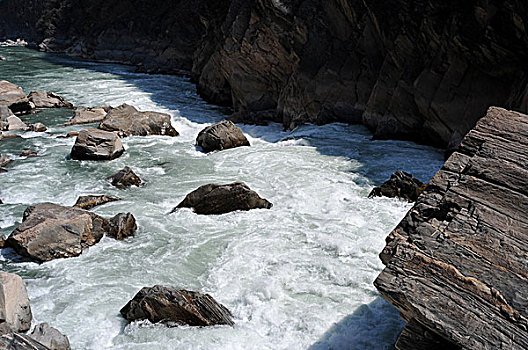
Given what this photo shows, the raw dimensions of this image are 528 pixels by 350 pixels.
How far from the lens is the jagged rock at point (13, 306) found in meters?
5.95

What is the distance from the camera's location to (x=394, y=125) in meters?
15.0

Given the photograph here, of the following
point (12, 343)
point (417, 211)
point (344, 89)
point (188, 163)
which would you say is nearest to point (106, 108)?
point (188, 163)

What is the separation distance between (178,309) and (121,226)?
10.3 feet

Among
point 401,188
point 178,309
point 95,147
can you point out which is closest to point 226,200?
point 401,188

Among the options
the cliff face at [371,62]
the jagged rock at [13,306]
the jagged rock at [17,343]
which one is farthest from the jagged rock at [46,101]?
the jagged rock at [17,343]

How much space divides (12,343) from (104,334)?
4.42 feet

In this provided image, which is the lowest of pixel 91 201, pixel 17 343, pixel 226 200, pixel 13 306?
pixel 91 201

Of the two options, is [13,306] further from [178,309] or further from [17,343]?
[178,309]

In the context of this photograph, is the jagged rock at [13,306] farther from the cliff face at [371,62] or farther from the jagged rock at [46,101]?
the jagged rock at [46,101]

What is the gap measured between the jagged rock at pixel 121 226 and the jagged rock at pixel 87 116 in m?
10.4

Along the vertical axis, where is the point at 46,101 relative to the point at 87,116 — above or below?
below

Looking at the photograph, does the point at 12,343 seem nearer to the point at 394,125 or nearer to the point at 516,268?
the point at 516,268

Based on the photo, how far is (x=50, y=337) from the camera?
575cm

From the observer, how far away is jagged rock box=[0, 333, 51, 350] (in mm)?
4965
